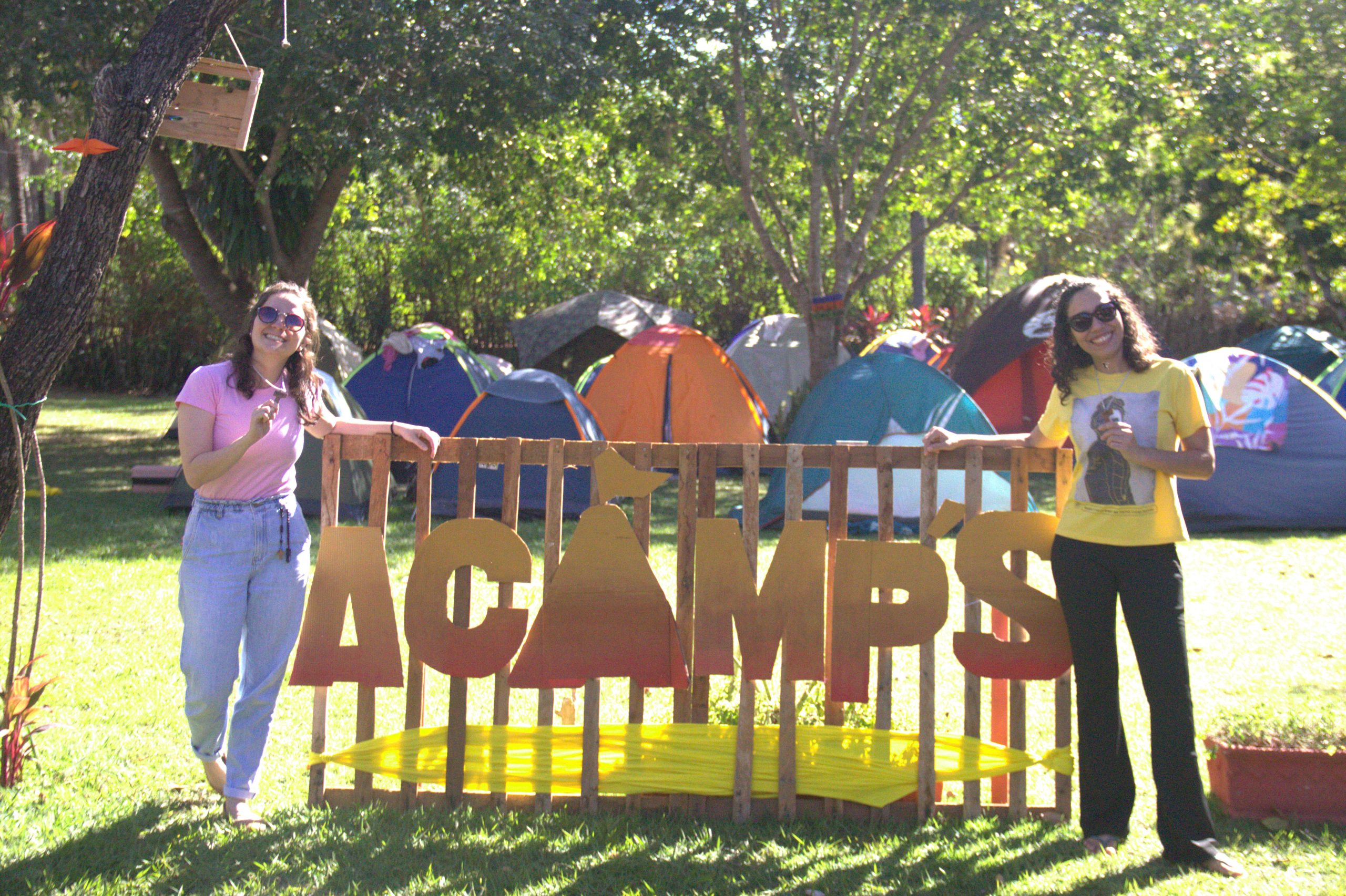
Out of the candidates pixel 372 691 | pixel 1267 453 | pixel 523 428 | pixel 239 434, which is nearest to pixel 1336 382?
pixel 1267 453

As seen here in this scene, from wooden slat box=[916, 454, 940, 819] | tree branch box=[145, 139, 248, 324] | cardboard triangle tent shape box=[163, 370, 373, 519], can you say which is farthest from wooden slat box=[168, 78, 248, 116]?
tree branch box=[145, 139, 248, 324]

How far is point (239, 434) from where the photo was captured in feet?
10.5

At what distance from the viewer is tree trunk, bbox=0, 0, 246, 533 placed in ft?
10.7

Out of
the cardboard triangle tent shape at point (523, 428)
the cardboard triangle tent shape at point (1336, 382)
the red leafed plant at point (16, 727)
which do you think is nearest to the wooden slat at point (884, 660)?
the red leafed plant at point (16, 727)

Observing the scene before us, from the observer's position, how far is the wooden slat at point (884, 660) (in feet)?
11.6

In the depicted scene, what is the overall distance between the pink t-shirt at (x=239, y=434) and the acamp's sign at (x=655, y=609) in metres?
0.35

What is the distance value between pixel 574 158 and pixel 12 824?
12055 millimetres

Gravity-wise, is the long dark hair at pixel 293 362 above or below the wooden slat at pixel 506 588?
above

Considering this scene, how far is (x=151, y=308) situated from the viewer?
22297 millimetres

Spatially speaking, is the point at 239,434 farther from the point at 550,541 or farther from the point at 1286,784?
the point at 1286,784

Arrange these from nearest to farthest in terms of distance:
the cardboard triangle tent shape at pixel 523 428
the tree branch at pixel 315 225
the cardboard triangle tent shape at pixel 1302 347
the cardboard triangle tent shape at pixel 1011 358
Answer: the cardboard triangle tent shape at pixel 523 428 → the tree branch at pixel 315 225 → the cardboard triangle tent shape at pixel 1011 358 → the cardboard triangle tent shape at pixel 1302 347

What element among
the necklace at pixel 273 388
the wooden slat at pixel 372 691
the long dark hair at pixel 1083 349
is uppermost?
the long dark hair at pixel 1083 349

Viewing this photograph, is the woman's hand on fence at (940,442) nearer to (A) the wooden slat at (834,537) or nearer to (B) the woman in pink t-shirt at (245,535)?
(A) the wooden slat at (834,537)

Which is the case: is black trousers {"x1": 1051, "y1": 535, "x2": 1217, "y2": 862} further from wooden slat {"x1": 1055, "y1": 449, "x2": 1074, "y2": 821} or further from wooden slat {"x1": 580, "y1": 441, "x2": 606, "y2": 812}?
wooden slat {"x1": 580, "y1": 441, "x2": 606, "y2": 812}
